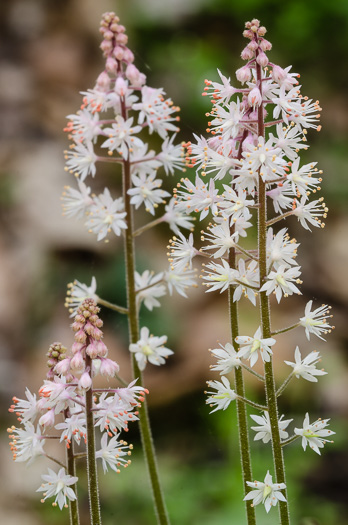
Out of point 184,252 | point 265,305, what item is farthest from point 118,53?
point 265,305

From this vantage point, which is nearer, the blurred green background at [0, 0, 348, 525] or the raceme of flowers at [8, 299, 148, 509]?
the raceme of flowers at [8, 299, 148, 509]

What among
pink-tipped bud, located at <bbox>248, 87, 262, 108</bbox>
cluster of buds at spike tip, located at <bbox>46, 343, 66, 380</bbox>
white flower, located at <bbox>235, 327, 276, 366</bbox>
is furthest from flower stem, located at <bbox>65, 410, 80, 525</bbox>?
pink-tipped bud, located at <bbox>248, 87, 262, 108</bbox>

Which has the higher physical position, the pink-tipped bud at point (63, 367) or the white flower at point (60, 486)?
the pink-tipped bud at point (63, 367)

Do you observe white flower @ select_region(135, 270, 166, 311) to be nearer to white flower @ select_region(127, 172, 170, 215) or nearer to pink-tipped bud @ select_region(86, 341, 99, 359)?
white flower @ select_region(127, 172, 170, 215)

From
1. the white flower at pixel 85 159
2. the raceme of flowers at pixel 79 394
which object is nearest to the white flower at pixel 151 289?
the white flower at pixel 85 159

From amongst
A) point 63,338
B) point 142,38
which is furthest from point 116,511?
point 142,38

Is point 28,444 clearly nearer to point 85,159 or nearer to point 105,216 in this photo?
point 105,216

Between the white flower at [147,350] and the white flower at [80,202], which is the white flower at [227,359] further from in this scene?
the white flower at [80,202]
